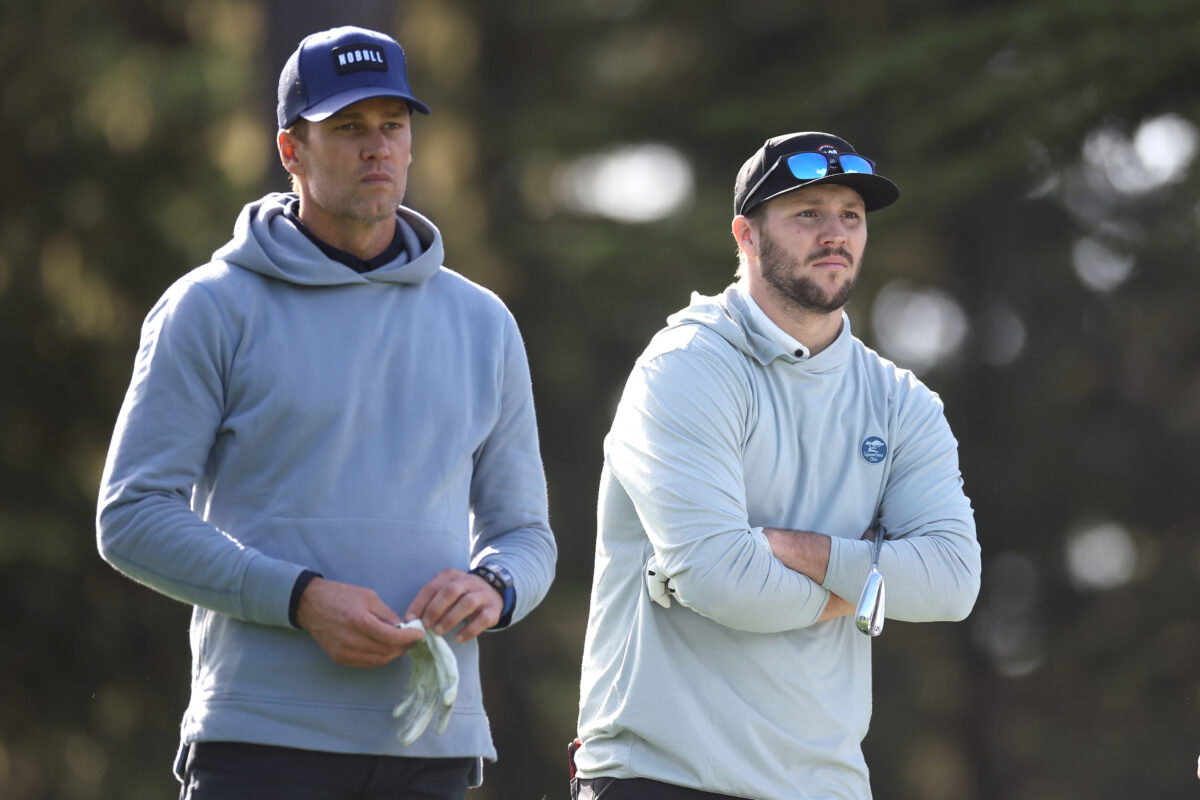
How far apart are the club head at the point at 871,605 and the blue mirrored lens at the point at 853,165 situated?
0.93 m

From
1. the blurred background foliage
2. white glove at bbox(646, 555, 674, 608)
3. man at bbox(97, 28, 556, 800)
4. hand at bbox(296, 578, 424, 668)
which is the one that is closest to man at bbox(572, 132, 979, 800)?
white glove at bbox(646, 555, 674, 608)

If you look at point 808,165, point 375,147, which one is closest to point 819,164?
point 808,165

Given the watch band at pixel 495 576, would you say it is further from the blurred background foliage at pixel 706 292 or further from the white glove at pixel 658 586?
the blurred background foliage at pixel 706 292

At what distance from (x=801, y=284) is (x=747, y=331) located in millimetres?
167

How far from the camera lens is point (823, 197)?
4.04 meters

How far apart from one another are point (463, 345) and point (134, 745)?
10794 mm

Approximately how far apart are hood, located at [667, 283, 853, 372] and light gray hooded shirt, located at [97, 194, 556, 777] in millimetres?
564

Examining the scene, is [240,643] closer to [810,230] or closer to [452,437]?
[452,437]

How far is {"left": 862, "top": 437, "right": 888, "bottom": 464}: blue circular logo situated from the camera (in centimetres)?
397

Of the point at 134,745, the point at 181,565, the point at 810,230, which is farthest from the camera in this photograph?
the point at 134,745

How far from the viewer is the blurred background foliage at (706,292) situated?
12.7m

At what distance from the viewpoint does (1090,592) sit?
14008 millimetres

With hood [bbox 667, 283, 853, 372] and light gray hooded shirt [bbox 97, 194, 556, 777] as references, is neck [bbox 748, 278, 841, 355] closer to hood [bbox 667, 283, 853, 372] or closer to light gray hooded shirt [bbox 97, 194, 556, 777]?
hood [bbox 667, 283, 853, 372]

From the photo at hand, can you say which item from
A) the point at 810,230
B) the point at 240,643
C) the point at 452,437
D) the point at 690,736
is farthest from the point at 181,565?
the point at 810,230
